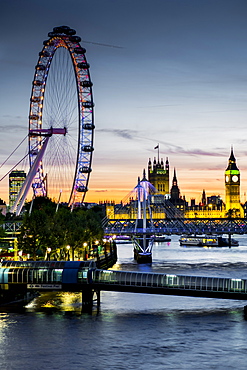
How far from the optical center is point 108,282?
45.6 metres

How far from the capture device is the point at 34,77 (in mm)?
76188

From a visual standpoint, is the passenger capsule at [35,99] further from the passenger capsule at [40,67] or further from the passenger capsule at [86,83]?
the passenger capsule at [86,83]

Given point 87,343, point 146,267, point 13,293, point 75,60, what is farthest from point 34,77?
point 87,343

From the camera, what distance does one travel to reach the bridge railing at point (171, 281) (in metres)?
44.5

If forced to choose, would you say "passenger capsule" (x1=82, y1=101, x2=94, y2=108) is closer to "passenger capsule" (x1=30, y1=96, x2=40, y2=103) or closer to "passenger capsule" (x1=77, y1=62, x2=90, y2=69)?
"passenger capsule" (x1=77, y1=62, x2=90, y2=69)

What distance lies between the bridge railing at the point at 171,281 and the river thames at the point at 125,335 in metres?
1.64

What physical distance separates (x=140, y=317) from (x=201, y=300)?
8.82 metres

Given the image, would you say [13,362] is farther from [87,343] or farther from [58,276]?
[58,276]

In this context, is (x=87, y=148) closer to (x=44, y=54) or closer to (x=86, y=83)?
(x=86, y=83)

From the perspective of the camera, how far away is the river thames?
3425 centimetres

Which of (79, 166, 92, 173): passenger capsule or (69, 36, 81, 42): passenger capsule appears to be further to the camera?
(79, 166, 92, 173): passenger capsule

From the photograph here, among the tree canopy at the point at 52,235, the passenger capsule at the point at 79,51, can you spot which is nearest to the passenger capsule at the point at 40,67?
the passenger capsule at the point at 79,51

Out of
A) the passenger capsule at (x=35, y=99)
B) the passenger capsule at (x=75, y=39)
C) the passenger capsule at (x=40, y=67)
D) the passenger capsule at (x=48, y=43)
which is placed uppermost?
the passenger capsule at (x=75, y=39)

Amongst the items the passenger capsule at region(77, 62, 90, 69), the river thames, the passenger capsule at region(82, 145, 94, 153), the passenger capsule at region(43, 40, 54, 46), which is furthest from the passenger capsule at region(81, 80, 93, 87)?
the river thames
